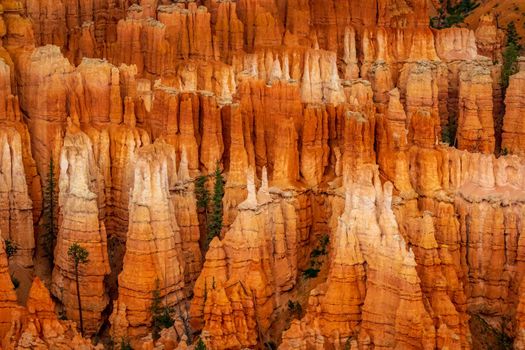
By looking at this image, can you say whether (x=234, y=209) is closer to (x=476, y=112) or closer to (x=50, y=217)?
(x=50, y=217)

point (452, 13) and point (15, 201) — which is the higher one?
point (452, 13)

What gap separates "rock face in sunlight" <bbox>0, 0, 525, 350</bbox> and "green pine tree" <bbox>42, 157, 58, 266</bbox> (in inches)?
4.1

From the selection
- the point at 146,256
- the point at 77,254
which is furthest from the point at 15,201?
the point at 146,256

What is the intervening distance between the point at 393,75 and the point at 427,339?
2381 centimetres

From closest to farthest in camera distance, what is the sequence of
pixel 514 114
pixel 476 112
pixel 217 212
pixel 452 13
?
pixel 217 212 < pixel 476 112 < pixel 514 114 < pixel 452 13

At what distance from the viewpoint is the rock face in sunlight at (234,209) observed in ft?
157

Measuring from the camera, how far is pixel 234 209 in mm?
53219

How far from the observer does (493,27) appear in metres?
73.2

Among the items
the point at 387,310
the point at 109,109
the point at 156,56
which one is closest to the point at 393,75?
the point at 156,56

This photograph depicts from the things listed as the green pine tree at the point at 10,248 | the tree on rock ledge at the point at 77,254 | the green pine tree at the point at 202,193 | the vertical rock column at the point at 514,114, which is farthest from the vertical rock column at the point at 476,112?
the green pine tree at the point at 10,248

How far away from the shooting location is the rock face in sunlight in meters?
48.0

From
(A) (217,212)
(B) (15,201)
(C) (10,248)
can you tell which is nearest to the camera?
(C) (10,248)

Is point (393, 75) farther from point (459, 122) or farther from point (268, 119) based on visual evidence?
point (268, 119)

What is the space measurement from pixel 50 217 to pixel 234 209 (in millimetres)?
6538
